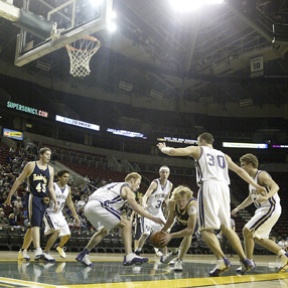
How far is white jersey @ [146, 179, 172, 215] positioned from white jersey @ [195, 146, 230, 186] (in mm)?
3327

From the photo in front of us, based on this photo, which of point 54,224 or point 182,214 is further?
point 54,224

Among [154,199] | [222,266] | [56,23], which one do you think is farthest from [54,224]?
[56,23]

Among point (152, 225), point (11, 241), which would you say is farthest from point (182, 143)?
point (152, 225)

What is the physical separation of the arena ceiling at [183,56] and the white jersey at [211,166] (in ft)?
49.5

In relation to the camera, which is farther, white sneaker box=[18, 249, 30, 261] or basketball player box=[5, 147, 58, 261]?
white sneaker box=[18, 249, 30, 261]

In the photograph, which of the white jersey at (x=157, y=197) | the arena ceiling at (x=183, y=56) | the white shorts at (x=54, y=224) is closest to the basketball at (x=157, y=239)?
the white shorts at (x=54, y=224)

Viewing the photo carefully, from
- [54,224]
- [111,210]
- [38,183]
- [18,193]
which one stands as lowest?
[54,224]

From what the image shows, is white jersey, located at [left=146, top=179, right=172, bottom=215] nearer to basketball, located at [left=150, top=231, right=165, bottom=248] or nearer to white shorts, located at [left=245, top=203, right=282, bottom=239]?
white shorts, located at [left=245, top=203, right=282, bottom=239]

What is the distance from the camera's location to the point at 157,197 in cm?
871

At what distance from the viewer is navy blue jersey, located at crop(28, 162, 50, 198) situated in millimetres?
6961

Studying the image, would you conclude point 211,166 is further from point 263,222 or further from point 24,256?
point 24,256

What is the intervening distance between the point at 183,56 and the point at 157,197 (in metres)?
21.9

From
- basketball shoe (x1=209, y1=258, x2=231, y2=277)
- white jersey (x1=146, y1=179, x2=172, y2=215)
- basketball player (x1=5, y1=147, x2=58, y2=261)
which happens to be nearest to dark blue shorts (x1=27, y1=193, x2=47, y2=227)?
basketball player (x1=5, y1=147, x2=58, y2=261)

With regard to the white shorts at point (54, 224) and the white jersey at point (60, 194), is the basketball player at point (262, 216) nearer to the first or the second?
the white shorts at point (54, 224)
